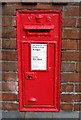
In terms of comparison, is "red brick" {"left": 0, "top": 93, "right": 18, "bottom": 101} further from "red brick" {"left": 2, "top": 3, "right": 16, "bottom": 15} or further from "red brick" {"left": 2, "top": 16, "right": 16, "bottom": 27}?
"red brick" {"left": 2, "top": 3, "right": 16, "bottom": 15}

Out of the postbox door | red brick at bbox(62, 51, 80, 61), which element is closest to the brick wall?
red brick at bbox(62, 51, 80, 61)

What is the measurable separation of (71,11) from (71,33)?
0.23m

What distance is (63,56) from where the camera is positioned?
297 centimetres

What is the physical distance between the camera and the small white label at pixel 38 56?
9.56 ft

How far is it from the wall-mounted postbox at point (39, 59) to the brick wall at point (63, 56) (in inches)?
2.2

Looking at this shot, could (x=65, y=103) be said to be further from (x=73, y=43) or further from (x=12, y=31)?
(x=12, y=31)

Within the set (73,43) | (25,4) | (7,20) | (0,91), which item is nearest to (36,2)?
(25,4)

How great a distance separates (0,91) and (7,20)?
78 cm

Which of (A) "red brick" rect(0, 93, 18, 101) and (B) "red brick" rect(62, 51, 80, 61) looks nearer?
(B) "red brick" rect(62, 51, 80, 61)

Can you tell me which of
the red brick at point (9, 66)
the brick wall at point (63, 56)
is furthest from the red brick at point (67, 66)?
the red brick at point (9, 66)

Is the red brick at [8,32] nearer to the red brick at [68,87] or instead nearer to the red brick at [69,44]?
the red brick at [69,44]

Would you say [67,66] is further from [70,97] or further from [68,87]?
[70,97]

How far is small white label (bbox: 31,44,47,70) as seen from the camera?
9.56ft

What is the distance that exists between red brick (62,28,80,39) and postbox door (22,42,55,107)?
18cm
